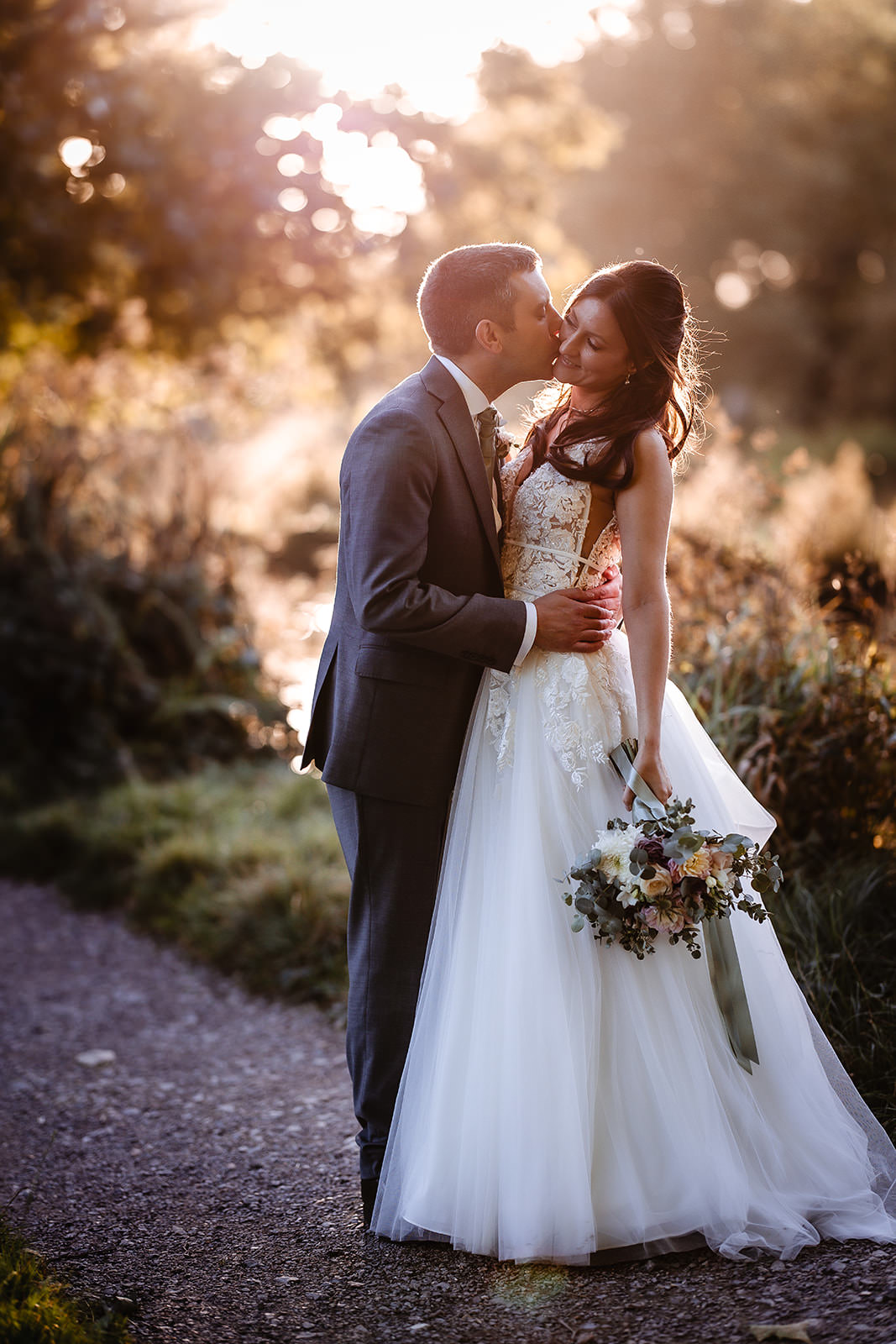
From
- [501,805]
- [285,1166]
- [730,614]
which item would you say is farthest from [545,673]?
[730,614]

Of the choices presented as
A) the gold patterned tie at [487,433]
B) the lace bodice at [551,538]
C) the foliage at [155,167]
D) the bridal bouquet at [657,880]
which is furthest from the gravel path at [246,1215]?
the foliage at [155,167]

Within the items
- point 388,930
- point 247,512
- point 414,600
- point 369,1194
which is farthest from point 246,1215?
point 247,512

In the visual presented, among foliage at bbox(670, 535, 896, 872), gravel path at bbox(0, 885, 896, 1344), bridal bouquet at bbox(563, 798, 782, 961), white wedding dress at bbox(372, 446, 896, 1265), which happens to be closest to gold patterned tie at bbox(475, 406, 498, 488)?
white wedding dress at bbox(372, 446, 896, 1265)

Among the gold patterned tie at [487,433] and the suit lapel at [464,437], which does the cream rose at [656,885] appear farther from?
the gold patterned tie at [487,433]

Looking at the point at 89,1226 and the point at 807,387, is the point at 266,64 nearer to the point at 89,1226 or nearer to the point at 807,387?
the point at 89,1226

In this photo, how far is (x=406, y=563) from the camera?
8.53 ft

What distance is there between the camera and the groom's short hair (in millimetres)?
2783

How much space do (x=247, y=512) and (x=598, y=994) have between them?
7996 millimetres

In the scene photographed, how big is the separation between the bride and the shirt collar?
19 cm

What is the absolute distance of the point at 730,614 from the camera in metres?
4.63

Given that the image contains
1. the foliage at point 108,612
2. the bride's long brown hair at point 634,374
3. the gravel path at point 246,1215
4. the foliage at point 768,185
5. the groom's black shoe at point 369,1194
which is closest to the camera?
the gravel path at point 246,1215

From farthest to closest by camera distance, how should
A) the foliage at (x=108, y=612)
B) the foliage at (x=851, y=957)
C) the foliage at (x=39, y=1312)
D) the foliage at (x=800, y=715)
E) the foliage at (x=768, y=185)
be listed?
the foliage at (x=768, y=185) < the foliage at (x=108, y=612) < the foliage at (x=800, y=715) < the foliage at (x=851, y=957) < the foliage at (x=39, y=1312)

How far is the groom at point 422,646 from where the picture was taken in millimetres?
2684

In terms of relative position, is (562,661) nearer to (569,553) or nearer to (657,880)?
(569,553)
